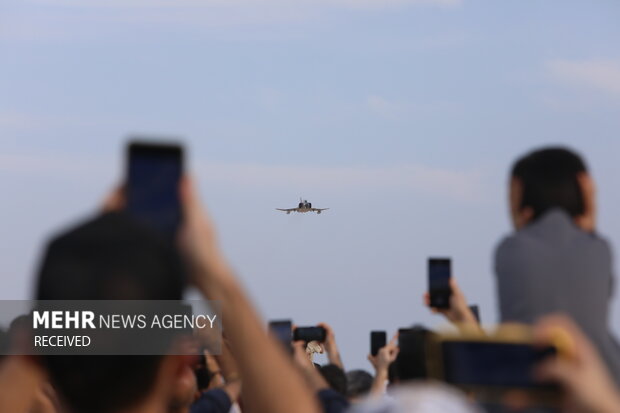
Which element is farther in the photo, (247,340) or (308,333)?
(308,333)

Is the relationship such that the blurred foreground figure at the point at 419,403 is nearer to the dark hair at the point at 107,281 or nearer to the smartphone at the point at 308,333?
the dark hair at the point at 107,281

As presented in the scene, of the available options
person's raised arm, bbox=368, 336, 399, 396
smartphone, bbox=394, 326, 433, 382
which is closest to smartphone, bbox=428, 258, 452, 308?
smartphone, bbox=394, 326, 433, 382

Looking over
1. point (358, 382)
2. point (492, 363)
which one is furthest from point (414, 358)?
point (358, 382)

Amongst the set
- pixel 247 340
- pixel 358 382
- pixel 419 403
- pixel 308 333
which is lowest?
pixel 358 382

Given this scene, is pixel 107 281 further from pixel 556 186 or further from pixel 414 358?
pixel 414 358

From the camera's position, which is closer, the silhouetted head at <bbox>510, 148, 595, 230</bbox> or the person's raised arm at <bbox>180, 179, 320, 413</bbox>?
the person's raised arm at <bbox>180, 179, 320, 413</bbox>

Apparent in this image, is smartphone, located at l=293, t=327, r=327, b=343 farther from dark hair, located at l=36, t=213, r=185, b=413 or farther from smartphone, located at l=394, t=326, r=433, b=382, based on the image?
dark hair, located at l=36, t=213, r=185, b=413

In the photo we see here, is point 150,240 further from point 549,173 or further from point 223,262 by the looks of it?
point 549,173

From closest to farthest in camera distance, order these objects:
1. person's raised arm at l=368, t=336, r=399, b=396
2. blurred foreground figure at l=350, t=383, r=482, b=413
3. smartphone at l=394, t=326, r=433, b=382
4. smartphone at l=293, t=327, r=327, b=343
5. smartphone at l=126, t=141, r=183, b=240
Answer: blurred foreground figure at l=350, t=383, r=482, b=413 < smartphone at l=126, t=141, r=183, b=240 < smartphone at l=394, t=326, r=433, b=382 < person's raised arm at l=368, t=336, r=399, b=396 < smartphone at l=293, t=327, r=327, b=343
